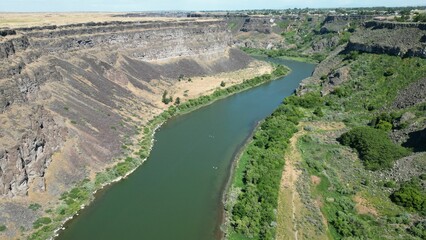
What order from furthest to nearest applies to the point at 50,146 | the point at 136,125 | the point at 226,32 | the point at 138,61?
the point at 226,32 < the point at 138,61 < the point at 136,125 < the point at 50,146

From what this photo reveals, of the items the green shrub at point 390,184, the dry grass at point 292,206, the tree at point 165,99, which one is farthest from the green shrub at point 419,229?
the tree at point 165,99

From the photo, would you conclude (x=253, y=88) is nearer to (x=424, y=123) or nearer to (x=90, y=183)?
(x=424, y=123)

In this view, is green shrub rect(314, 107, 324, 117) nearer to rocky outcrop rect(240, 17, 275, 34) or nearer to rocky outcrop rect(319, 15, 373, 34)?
rocky outcrop rect(319, 15, 373, 34)

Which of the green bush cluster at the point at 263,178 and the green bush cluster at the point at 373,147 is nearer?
the green bush cluster at the point at 263,178

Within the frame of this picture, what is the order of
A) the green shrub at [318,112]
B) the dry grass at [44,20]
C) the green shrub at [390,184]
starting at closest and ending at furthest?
1. the green shrub at [390,184]
2. the green shrub at [318,112]
3. the dry grass at [44,20]

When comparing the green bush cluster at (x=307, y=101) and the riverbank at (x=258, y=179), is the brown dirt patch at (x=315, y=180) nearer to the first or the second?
the riverbank at (x=258, y=179)

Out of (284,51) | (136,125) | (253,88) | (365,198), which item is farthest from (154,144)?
(284,51)
